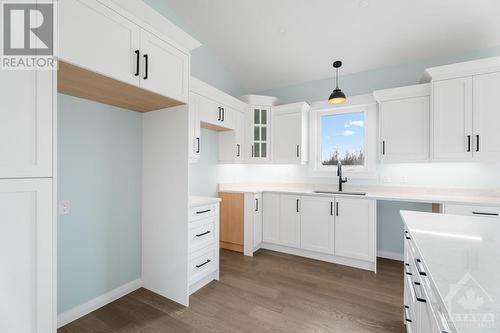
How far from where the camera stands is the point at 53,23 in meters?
1.25

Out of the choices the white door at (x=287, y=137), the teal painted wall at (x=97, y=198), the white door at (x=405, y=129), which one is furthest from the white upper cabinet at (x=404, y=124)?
the teal painted wall at (x=97, y=198)

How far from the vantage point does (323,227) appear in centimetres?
315

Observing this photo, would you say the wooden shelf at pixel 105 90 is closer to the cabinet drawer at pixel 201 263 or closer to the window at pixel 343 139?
the cabinet drawer at pixel 201 263

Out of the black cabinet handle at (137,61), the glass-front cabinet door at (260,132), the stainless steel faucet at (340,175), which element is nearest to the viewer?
the black cabinet handle at (137,61)

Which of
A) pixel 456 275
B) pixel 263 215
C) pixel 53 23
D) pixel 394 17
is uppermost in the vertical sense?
pixel 394 17

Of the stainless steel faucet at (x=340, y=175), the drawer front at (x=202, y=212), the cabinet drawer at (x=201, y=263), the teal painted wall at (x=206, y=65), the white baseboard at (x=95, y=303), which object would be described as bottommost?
the white baseboard at (x=95, y=303)

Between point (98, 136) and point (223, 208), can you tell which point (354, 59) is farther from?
point (98, 136)

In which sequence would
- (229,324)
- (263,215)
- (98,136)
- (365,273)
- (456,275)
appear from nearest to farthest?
1. (456,275)
2. (229,324)
3. (98,136)
4. (365,273)
5. (263,215)

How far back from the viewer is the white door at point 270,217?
3.50 m

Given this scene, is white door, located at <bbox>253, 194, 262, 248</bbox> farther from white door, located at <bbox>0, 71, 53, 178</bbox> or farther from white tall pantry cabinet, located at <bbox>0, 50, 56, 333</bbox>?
white door, located at <bbox>0, 71, 53, 178</bbox>

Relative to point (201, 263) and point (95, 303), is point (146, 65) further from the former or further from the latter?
point (95, 303)

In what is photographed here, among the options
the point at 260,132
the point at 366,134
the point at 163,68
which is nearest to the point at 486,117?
the point at 366,134

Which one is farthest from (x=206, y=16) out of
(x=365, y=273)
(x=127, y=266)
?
(x=365, y=273)

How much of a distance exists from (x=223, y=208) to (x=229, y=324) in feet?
6.15
